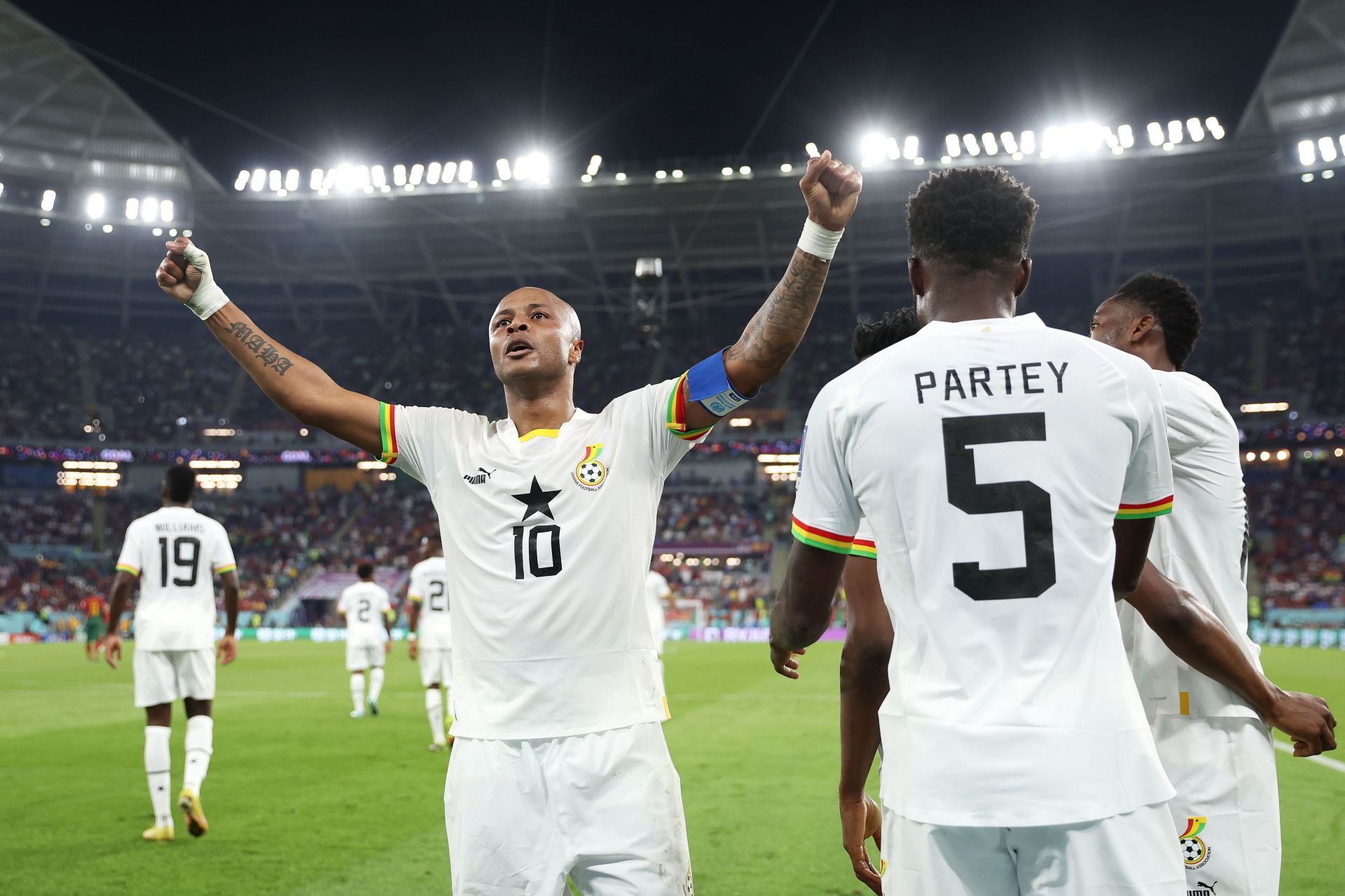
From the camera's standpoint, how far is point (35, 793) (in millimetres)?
9398

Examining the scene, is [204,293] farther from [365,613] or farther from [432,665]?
[365,613]

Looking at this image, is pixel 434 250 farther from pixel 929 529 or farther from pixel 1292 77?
→ pixel 929 529

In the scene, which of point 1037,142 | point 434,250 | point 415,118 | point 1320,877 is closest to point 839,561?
point 1320,877

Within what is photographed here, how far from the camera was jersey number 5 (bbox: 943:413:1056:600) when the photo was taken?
216 cm

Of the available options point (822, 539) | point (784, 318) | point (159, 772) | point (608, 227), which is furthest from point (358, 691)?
point (608, 227)

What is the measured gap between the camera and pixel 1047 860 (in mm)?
2098

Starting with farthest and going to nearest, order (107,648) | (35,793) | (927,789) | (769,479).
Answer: (769,479) < (35,793) < (107,648) < (927,789)

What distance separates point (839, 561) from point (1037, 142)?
3768 cm

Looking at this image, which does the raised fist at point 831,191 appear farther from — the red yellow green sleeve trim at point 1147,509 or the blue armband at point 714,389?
the red yellow green sleeve trim at point 1147,509

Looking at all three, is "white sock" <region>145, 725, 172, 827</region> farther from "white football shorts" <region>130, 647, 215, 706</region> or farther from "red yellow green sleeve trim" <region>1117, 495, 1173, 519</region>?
"red yellow green sleeve trim" <region>1117, 495, 1173, 519</region>

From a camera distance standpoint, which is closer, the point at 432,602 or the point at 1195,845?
A: the point at 1195,845

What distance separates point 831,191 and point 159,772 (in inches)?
271

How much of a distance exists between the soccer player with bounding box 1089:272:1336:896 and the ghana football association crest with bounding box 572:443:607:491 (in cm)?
163

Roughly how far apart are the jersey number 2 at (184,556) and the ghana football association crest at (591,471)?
19.4ft
